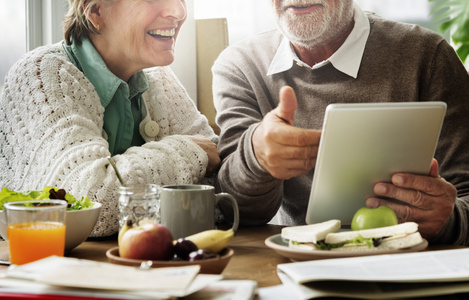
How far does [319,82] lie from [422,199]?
24.9 inches

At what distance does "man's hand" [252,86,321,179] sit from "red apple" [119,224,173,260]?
419 mm

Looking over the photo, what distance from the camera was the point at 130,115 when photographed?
1.63m

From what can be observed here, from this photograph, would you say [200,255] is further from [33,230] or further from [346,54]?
[346,54]

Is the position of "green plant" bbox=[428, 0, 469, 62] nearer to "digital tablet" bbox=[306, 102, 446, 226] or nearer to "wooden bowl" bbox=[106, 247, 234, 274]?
"digital tablet" bbox=[306, 102, 446, 226]

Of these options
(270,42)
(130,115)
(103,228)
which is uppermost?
(270,42)

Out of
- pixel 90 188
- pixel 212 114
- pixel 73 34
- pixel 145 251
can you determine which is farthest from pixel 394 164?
pixel 212 114

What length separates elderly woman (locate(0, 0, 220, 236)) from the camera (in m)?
1.30

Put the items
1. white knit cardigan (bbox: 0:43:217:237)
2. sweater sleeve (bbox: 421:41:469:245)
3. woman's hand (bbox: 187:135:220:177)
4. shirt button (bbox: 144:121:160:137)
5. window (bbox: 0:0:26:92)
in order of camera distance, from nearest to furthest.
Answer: white knit cardigan (bbox: 0:43:217:237) → sweater sleeve (bbox: 421:41:469:245) → woman's hand (bbox: 187:135:220:177) → shirt button (bbox: 144:121:160:137) → window (bbox: 0:0:26:92)

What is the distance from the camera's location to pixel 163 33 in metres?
1.68

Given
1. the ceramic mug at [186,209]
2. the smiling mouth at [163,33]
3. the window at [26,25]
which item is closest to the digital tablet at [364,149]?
the ceramic mug at [186,209]

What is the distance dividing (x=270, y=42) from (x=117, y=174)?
89 centimetres

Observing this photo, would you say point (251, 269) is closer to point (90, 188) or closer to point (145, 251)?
point (145, 251)

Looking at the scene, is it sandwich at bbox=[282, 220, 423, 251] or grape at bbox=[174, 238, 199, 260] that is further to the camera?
sandwich at bbox=[282, 220, 423, 251]

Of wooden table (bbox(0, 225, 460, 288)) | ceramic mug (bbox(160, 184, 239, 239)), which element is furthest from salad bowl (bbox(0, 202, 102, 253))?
ceramic mug (bbox(160, 184, 239, 239))
